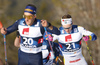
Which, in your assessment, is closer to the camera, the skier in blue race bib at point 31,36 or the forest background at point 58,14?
the skier in blue race bib at point 31,36

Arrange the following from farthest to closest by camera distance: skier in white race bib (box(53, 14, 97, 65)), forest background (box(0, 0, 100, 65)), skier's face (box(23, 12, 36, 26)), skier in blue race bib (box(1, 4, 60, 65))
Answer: forest background (box(0, 0, 100, 65))
skier in white race bib (box(53, 14, 97, 65))
skier in blue race bib (box(1, 4, 60, 65))
skier's face (box(23, 12, 36, 26))

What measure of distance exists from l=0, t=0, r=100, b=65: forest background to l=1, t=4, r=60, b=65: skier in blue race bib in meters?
6.18

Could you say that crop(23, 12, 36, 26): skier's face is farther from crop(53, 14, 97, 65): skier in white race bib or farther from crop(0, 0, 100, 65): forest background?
crop(0, 0, 100, 65): forest background

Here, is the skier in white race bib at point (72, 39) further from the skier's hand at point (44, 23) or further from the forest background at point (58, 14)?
the forest background at point (58, 14)

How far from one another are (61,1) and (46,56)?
8243 millimetres

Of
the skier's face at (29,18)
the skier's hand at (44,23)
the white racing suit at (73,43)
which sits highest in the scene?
the skier's face at (29,18)

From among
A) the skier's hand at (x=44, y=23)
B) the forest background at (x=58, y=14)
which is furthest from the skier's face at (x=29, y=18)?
the forest background at (x=58, y=14)

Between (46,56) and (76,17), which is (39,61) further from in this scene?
(76,17)

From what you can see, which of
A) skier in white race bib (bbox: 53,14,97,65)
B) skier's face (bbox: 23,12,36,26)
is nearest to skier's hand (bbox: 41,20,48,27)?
skier's face (bbox: 23,12,36,26)

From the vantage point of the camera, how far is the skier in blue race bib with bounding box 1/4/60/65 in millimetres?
4039

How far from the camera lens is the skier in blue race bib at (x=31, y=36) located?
4.04 metres

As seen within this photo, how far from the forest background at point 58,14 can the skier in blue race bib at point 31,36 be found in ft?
20.3

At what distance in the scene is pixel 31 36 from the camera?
161 inches

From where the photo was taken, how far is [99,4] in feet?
34.5
